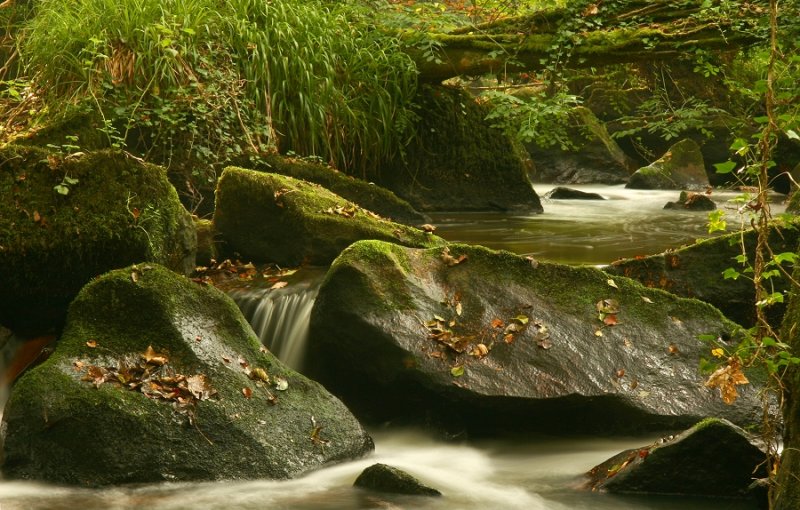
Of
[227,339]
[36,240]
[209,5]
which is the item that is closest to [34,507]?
[227,339]

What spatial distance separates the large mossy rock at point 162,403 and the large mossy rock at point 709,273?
243cm

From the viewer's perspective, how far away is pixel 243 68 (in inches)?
373

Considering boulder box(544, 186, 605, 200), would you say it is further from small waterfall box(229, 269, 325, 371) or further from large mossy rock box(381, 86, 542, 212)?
small waterfall box(229, 269, 325, 371)

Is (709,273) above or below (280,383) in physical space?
above

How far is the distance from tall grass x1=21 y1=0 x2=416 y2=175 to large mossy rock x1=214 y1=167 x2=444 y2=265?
1.72m

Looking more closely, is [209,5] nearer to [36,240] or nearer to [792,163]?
[36,240]

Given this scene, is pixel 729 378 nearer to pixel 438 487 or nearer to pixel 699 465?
pixel 699 465

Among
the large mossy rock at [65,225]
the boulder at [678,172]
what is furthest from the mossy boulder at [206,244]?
the boulder at [678,172]

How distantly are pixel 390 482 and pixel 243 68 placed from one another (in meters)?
5.88

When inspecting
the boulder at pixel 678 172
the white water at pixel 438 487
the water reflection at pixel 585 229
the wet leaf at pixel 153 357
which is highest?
the boulder at pixel 678 172

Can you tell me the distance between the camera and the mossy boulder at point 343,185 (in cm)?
898

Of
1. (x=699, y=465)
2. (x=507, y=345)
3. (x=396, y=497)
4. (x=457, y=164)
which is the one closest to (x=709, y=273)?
(x=507, y=345)

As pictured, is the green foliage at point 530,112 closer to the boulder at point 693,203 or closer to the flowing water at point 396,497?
the boulder at point 693,203

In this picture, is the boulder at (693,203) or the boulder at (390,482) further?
the boulder at (693,203)
